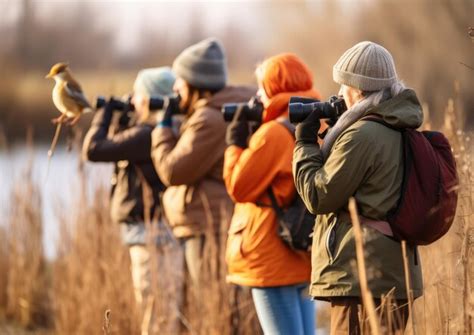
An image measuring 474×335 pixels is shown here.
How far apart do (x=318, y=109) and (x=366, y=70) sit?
216mm

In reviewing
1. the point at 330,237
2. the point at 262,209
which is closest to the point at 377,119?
the point at 330,237

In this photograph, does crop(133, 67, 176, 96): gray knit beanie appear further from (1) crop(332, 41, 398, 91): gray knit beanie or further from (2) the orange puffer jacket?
(1) crop(332, 41, 398, 91): gray knit beanie

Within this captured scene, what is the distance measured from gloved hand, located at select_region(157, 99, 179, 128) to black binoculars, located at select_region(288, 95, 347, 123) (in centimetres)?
174

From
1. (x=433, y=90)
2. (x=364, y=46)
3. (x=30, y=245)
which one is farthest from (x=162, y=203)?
(x=433, y=90)

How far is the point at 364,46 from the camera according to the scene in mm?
3750

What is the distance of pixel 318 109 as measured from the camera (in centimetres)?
Answer: 381

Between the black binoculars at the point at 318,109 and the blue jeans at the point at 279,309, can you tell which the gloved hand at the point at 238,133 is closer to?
the blue jeans at the point at 279,309

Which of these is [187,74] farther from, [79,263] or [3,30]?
[3,30]

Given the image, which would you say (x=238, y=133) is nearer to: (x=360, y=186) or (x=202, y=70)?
(x=202, y=70)

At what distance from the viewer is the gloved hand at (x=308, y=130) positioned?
12.4 feet

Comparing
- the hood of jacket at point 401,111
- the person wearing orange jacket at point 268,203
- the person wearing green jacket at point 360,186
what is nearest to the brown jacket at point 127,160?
the person wearing orange jacket at point 268,203

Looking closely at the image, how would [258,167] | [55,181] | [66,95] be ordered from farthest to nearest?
[55,181] → [258,167] → [66,95]

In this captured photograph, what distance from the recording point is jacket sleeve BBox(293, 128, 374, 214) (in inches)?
140

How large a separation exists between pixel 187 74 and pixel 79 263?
150 cm
